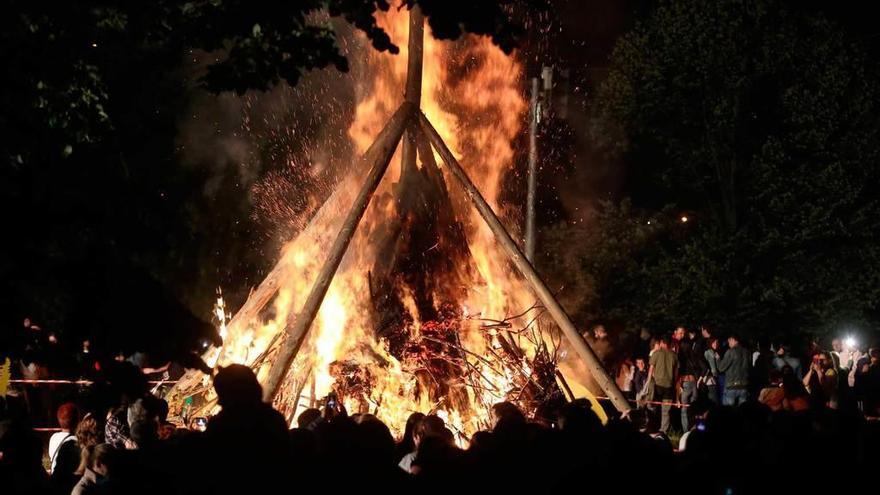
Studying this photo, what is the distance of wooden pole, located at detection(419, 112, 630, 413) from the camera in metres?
10.4

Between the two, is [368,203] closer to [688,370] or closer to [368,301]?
[368,301]

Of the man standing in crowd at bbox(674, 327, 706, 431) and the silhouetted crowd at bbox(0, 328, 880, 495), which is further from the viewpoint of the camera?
the man standing in crowd at bbox(674, 327, 706, 431)

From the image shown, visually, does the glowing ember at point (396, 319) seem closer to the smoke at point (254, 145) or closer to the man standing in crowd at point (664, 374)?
the man standing in crowd at point (664, 374)

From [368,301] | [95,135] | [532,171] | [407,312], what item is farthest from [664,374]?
[95,135]

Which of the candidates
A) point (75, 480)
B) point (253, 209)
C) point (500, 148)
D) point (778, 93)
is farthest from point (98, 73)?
point (778, 93)

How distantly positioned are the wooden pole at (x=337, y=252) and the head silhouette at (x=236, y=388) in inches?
130

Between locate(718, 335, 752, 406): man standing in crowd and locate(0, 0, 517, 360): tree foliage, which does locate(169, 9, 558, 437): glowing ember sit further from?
locate(718, 335, 752, 406): man standing in crowd

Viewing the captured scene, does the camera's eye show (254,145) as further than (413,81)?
Yes

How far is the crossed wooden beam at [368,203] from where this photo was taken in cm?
948

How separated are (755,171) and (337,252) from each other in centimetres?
1698

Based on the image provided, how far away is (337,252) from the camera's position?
977cm

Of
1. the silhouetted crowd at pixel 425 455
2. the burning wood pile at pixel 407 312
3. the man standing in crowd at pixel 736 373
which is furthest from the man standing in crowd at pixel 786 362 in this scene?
the silhouetted crowd at pixel 425 455

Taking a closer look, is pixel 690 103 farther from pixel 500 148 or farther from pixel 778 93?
pixel 500 148

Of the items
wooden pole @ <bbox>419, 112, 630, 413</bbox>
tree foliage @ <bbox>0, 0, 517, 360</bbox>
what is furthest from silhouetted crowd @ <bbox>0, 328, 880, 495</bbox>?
wooden pole @ <bbox>419, 112, 630, 413</bbox>
